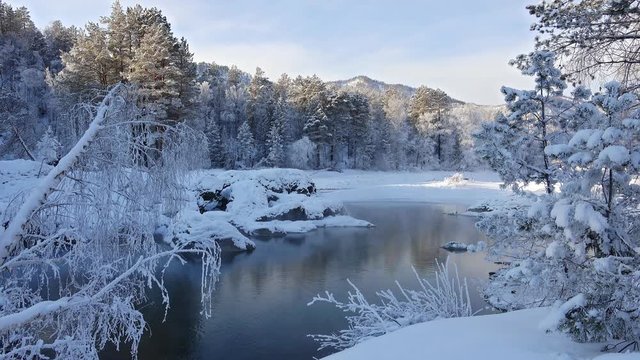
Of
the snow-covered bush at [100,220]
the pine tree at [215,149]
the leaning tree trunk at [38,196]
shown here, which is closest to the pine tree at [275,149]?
the pine tree at [215,149]

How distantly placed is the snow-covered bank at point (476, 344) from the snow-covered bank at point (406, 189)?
26330 mm

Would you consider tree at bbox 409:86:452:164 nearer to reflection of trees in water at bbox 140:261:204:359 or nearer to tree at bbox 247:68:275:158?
tree at bbox 247:68:275:158

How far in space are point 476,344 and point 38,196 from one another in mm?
3923

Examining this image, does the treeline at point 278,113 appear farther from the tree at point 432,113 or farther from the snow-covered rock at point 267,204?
the snow-covered rock at point 267,204

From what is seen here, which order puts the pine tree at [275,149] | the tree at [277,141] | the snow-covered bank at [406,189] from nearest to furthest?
the snow-covered bank at [406,189], the pine tree at [275,149], the tree at [277,141]

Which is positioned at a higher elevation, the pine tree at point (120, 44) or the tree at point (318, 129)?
the pine tree at point (120, 44)

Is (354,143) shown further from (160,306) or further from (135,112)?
(135,112)

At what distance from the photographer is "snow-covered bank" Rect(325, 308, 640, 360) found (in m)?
4.14

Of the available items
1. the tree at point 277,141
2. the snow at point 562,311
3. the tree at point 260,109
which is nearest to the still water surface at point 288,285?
the snow at point 562,311

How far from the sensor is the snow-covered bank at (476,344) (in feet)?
13.6

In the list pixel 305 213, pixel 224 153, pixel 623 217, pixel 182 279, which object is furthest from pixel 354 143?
pixel 623 217

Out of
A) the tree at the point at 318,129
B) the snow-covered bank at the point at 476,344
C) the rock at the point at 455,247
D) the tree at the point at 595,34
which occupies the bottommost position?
the rock at the point at 455,247

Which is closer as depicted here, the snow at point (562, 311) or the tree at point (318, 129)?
the snow at point (562, 311)

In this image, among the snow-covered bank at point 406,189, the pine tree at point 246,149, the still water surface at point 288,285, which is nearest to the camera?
the still water surface at point 288,285
